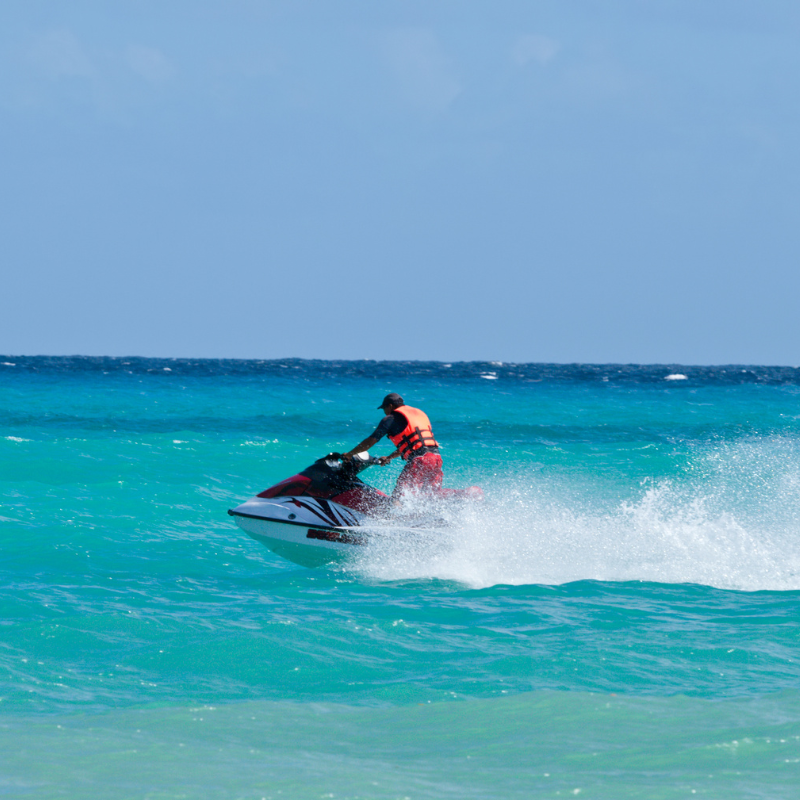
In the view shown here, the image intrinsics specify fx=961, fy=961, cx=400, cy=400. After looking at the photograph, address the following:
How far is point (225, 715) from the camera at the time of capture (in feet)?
17.1

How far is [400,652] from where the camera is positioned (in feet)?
21.0

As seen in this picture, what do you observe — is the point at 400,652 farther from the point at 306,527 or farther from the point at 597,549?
the point at 597,549

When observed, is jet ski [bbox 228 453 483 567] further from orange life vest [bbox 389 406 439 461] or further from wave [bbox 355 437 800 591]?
orange life vest [bbox 389 406 439 461]

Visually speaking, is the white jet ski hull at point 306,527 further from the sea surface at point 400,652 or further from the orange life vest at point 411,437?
the orange life vest at point 411,437

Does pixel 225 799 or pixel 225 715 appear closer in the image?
pixel 225 799

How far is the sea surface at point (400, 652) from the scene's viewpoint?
4.49 metres

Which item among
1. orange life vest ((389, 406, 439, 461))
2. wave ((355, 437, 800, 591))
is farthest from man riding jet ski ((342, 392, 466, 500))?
wave ((355, 437, 800, 591))

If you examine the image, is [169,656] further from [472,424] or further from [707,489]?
[472,424]

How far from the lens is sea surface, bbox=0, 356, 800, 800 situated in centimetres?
449

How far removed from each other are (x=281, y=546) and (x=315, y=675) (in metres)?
3.22

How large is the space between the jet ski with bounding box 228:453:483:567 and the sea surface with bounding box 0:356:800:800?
0.60 ft

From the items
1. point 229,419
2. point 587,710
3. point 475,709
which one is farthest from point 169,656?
point 229,419

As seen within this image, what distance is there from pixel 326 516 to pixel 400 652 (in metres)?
2.69

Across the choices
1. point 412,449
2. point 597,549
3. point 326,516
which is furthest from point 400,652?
point 597,549
